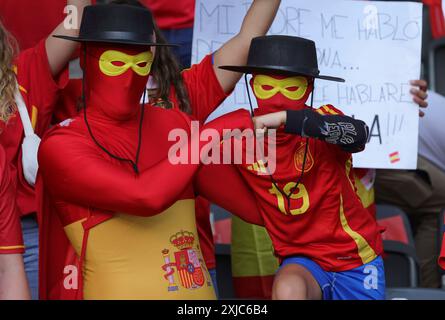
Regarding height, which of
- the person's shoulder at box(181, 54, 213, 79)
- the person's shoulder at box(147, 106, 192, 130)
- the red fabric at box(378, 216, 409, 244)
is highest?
the person's shoulder at box(181, 54, 213, 79)

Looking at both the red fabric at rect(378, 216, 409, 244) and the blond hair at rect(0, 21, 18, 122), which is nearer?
the blond hair at rect(0, 21, 18, 122)

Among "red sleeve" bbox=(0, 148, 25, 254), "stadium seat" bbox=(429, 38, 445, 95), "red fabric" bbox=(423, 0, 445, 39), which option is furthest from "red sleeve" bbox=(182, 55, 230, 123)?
"stadium seat" bbox=(429, 38, 445, 95)

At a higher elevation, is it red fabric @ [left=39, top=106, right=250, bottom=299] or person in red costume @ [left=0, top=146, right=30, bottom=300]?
red fabric @ [left=39, top=106, right=250, bottom=299]

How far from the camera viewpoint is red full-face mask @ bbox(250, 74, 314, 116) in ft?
12.5

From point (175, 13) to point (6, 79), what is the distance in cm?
160

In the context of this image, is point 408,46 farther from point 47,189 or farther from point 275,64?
point 47,189

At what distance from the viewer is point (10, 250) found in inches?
137

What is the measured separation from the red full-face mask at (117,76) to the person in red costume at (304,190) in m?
0.39

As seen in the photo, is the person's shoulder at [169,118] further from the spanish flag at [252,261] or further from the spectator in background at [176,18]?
the spectator in background at [176,18]

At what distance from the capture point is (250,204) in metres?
3.98

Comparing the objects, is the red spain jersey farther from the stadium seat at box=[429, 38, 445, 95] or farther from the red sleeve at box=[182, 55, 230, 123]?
the stadium seat at box=[429, 38, 445, 95]

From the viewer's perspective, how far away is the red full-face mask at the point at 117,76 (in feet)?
11.8

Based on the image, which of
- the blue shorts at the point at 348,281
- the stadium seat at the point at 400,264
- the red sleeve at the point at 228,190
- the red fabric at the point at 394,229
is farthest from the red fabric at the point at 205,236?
the red fabric at the point at 394,229

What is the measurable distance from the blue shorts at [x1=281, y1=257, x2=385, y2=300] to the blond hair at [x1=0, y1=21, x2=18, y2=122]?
1179mm
